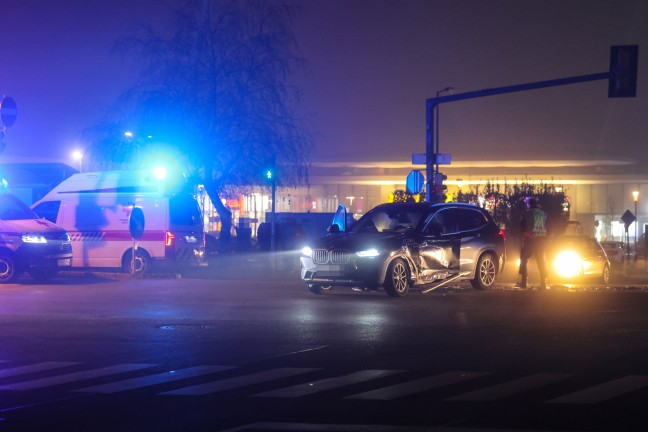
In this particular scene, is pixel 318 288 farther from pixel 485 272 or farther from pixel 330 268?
pixel 485 272

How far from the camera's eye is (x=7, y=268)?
72.7ft

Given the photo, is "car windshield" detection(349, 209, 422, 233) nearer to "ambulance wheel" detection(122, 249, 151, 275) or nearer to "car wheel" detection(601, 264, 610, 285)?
"car wheel" detection(601, 264, 610, 285)

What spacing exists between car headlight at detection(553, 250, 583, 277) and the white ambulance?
32.4 feet

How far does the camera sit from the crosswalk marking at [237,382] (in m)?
8.90

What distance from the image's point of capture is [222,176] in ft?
132

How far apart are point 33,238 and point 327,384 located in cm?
1480

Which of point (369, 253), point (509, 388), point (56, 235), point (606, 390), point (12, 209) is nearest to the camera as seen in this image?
point (606, 390)

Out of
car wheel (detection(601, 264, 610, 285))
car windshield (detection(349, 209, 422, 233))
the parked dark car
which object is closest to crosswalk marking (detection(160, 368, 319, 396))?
the parked dark car

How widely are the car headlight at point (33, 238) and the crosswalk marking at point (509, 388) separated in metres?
15.5

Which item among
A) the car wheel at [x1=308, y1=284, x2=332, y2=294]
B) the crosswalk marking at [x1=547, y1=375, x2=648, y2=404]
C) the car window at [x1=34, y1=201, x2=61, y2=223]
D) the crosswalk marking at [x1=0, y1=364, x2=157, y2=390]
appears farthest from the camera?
the car window at [x1=34, y1=201, x2=61, y2=223]

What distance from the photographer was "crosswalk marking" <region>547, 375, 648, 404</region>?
8.40 metres

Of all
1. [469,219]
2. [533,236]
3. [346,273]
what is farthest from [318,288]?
[533,236]

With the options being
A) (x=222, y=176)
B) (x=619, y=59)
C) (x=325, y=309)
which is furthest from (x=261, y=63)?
(x=325, y=309)

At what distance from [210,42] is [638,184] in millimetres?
58079
